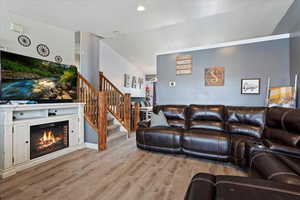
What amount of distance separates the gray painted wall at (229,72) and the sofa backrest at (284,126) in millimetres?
1486

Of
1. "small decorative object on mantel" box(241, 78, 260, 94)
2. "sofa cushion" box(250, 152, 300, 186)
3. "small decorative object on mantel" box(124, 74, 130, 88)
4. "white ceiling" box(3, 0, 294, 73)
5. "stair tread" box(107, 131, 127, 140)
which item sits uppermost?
"white ceiling" box(3, 0, 294, 73)

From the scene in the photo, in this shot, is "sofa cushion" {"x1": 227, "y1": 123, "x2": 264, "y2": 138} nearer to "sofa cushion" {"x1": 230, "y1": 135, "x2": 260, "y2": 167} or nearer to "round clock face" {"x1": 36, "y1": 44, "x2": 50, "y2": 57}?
"sofa cushion" {"x1": 230, "y1": 135, "x2": 260, "y2": 167}

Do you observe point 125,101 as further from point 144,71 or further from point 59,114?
point 144,71

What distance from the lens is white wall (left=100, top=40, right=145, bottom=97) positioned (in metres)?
5.33

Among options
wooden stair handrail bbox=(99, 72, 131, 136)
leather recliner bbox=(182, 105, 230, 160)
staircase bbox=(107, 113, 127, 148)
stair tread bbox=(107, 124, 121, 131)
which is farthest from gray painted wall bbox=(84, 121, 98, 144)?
leather recliner bbox=(182, 105, 230, 160)

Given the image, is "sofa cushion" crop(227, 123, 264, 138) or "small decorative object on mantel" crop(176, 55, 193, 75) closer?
"sofa cushion" crop(227, 123, 264, 138)

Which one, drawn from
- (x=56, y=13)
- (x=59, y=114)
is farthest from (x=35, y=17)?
(x=59, y=114)

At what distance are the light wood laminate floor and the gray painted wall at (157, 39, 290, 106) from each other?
197cm

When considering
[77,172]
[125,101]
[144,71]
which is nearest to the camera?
[77,172]

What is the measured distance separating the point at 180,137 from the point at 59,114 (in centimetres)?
252

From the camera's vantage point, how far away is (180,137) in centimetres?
291

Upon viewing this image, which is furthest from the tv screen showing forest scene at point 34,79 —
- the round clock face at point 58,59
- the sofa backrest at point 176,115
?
the sofa backrest at point 176,115

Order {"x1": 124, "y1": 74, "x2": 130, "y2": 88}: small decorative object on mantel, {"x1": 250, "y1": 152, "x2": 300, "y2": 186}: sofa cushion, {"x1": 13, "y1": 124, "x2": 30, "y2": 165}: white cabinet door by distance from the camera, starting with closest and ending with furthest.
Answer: {"x1": 250, "y1": 152, "x2": 300, "y2": 186}: sofa cushion < {"x1": 13, "y1": 124, "x2": 30, "y2": 165}: white cabinet door < {"x1": 124, "y1": 74, "x2": 130, "y2": 88}: small decorative object on mantel

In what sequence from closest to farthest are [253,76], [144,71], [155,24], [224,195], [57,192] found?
1. [224,195]
2. [57,192]
3. [155,24]
4. [253,76]
5. [144,71]
